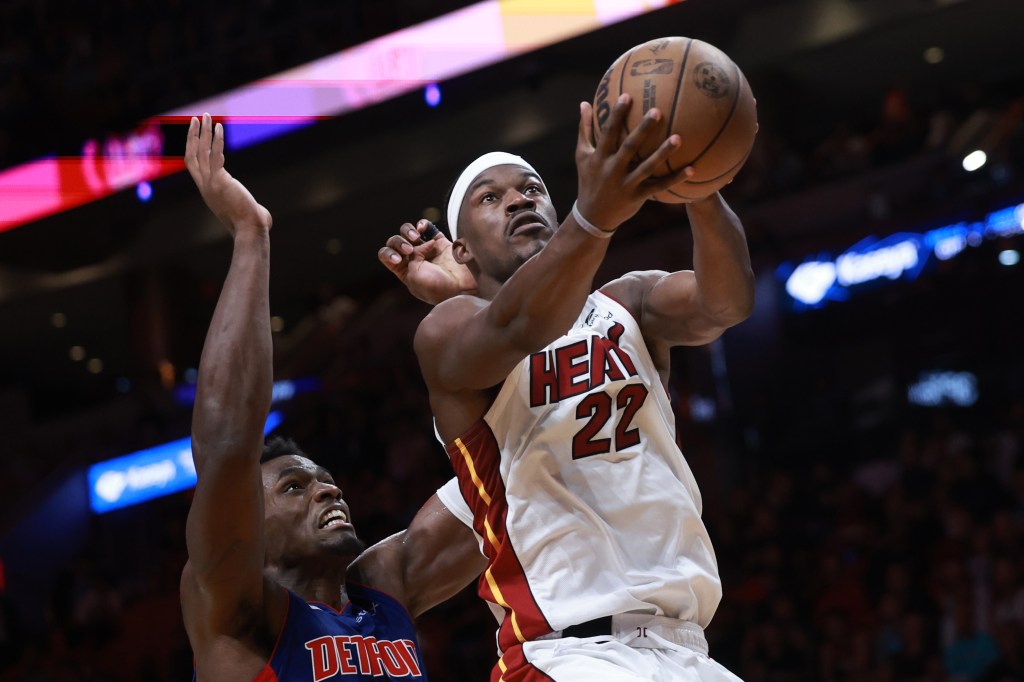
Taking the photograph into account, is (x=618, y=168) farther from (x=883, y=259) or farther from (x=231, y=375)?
(x=883, y=259)

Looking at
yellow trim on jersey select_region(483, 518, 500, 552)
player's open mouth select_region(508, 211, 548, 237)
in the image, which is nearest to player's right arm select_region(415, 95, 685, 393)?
player's open mouth select_region(508, 211, 548, 237)

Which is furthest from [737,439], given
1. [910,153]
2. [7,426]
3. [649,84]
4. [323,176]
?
[7,426]

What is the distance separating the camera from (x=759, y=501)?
11.2 m

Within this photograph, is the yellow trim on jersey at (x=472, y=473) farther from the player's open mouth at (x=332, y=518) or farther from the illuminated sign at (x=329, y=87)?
the illuminated sign at (x=329, y=87)

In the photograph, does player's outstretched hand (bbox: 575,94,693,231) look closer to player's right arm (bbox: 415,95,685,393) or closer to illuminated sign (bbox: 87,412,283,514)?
player's right arm (bbox: 415,95,685,393)

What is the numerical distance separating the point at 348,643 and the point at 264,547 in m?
0.45

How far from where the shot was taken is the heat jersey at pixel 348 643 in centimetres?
429

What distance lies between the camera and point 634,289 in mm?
3887

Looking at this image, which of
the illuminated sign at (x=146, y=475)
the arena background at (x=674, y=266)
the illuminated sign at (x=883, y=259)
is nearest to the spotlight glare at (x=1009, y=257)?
the arena background at (x=674, y=266)

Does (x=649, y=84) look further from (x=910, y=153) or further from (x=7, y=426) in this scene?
(x=7, y=426)

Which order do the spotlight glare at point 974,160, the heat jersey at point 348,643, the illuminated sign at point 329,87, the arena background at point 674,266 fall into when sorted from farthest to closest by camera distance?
the illuminated sign at point 329,87 < the spotlight glare at point 974,160 < the arena background at point 674,266 < the heat jersey at point 348,643

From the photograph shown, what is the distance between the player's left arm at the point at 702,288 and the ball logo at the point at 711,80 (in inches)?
17.1

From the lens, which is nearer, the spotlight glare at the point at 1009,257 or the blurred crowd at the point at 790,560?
the blurred crowd at the point at 790,560

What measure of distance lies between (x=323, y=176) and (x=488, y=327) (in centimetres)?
1384
